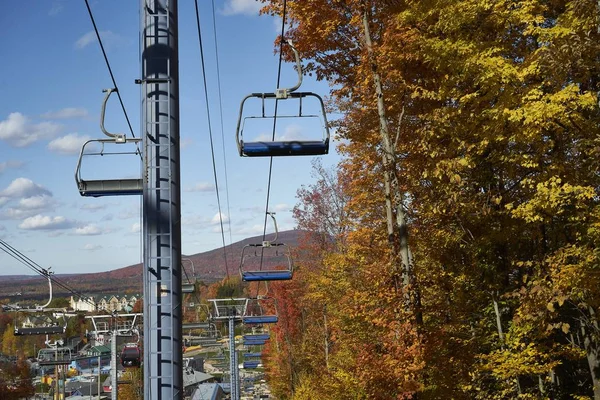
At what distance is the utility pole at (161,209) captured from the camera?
5.58 metres

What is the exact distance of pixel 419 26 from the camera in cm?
1275

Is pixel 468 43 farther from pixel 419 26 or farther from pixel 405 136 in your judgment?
pixel 405 136

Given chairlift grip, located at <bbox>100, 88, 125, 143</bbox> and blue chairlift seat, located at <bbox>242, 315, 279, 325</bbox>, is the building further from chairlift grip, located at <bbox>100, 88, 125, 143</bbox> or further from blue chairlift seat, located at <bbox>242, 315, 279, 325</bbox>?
chairlift grip, located at <bbox>100, 88, 125, 143</bbox>

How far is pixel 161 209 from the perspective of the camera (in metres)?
5.70

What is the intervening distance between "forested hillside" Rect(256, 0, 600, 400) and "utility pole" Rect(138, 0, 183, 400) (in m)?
5.48

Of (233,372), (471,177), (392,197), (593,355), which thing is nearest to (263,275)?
(471,177)

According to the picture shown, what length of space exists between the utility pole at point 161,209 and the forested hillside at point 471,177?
548cm

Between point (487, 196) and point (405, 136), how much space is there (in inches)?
90.0

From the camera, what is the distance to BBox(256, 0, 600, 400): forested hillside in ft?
33.0

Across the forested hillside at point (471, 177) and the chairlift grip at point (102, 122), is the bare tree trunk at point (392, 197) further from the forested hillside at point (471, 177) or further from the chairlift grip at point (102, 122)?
the chairlift grip at point (102, 122)

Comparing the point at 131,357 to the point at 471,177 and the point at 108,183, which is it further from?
the point at 108,183

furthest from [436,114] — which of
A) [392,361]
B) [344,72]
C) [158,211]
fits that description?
[158,211]

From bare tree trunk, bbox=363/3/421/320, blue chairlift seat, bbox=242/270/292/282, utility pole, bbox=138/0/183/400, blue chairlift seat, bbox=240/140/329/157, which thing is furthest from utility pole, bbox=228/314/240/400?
utility pole, bbox=138/0/183/400

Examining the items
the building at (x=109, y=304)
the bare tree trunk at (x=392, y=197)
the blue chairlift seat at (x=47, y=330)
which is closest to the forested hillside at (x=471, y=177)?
the bare tree trunk at (x=392, y=197)
